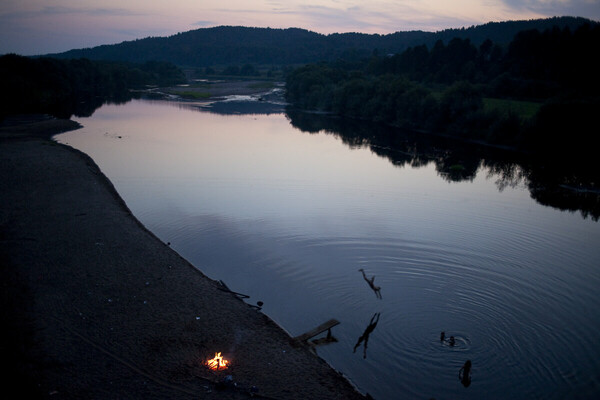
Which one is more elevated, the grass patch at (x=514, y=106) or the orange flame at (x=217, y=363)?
the grass patch at (x=514, y=106)

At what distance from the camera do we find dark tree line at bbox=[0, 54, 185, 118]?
63500 millimetres

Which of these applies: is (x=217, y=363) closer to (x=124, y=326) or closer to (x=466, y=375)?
(x=124, y=326)

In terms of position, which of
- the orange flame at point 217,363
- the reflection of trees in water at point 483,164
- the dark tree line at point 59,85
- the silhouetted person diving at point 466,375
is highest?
the dark tree line at point 59,85

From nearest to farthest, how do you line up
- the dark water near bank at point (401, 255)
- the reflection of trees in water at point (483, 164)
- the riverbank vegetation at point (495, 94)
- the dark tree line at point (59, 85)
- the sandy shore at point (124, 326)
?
the sandy shore at point (124, 326), the dark water near bank at point (401, 255), the reflection of trees in water at point (483, 164), the riverbank vegetation at point (495, 94), the dark tree line at point (59, 85)

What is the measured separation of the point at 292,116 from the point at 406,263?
187 feet

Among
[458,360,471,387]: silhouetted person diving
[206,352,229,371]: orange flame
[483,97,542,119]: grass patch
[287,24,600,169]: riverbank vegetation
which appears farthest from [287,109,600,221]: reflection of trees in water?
[206,352,229,371]: orange flame

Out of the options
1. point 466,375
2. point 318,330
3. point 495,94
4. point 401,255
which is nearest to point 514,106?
point 495,94

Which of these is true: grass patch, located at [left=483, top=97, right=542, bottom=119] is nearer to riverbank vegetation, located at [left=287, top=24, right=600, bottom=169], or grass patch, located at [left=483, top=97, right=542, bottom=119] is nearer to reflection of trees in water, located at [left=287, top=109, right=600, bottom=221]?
riverbank vegetation, located at [left=287, top=24, right=600, bottom=169]

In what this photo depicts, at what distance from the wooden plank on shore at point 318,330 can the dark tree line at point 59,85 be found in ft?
183

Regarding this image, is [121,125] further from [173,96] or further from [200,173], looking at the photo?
[173,96]

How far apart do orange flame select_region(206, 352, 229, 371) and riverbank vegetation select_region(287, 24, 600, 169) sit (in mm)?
40839

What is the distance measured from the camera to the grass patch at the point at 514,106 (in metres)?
52.8

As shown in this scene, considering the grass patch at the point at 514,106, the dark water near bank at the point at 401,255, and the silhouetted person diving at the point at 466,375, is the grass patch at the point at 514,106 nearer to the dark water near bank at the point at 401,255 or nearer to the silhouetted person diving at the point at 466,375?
the dark water near bank at the point at 401,255

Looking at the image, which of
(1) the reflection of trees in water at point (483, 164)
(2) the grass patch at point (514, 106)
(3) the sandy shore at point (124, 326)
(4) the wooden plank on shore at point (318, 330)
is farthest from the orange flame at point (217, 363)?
(2) the grass patch at point (514, 106)
